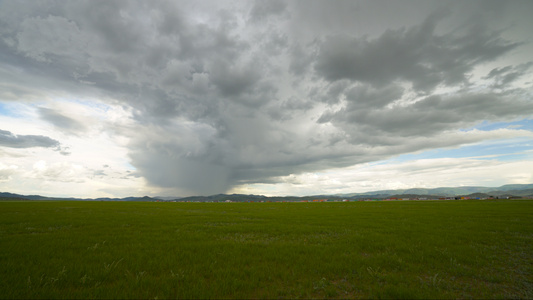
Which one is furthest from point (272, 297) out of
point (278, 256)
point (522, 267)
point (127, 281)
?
point (522, 267)

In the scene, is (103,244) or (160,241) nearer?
(103,244)

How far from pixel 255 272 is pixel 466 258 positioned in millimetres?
10289

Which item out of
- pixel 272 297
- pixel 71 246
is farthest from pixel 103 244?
pixel 272 297

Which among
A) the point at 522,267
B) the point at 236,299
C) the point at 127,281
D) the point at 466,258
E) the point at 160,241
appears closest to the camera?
the point at 236,299

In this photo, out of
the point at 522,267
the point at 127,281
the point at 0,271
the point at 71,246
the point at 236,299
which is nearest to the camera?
the point at 236,299

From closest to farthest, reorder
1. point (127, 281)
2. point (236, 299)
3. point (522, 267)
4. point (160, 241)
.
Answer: point (236, 299), point (127, 281), point (522, 267), point (160, 241)

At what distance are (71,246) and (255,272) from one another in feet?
36.5

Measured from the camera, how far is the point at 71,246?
12.1m

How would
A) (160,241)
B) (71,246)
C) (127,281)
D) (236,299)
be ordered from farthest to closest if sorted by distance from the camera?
1. (160,241)
2. (71,246)
3. (127,281)
4. (236,299)

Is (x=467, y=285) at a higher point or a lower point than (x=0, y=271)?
lower

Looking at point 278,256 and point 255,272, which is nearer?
point 255,272

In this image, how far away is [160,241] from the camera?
13875 mm

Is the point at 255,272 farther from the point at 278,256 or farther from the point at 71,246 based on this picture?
the point at 71,246

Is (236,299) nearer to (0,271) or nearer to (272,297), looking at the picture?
(272,297)
